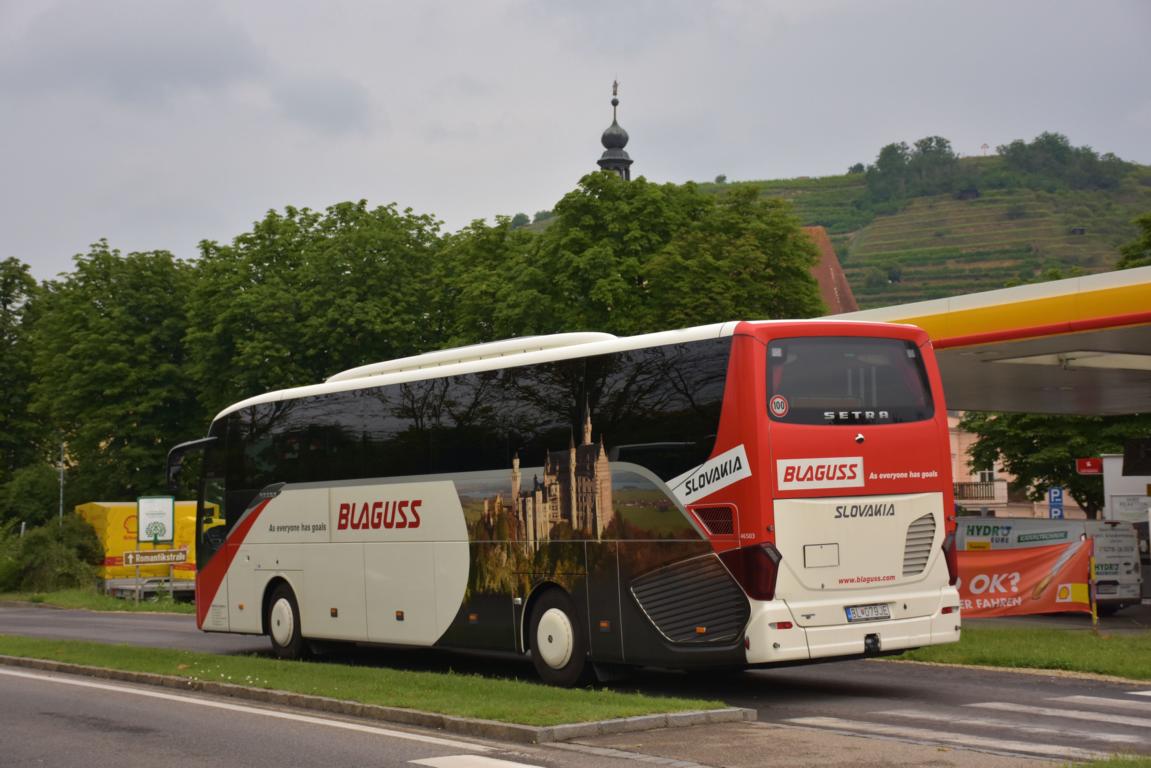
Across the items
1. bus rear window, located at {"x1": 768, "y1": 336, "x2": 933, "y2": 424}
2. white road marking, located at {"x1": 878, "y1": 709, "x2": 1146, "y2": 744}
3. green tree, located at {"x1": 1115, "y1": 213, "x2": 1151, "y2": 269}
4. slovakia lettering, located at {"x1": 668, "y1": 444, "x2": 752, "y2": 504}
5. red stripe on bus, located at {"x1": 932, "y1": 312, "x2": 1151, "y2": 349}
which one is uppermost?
green tree, located at {"x1": 1115, "y1": 213, "x2": 1151, "y2": 269}

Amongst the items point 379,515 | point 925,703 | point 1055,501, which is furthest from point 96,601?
point 925,703

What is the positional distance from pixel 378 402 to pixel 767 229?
30.2 metres

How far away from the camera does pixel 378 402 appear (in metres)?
18.9

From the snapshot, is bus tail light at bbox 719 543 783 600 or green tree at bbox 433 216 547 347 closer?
bus tail light at bbox 719 543 783 600

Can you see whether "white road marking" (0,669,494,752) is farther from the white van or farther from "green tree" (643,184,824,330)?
"green tree" (643,184,824,330)

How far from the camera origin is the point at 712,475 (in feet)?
45.4

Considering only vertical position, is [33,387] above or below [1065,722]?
above

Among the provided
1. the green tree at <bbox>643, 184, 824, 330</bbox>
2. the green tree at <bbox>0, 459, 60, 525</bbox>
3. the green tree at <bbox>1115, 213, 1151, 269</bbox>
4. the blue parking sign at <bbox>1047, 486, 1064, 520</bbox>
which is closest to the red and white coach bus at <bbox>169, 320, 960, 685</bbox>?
the green tree at <bbox>643, 184, 824, 330</bbox>

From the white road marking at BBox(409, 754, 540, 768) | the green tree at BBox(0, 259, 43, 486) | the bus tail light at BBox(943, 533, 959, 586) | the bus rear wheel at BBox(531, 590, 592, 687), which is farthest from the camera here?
the green tree at BBox(0, 259, 43, 486)

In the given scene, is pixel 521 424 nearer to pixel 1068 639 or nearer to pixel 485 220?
pixel 1068 639

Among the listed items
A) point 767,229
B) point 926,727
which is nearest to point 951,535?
point 926,727

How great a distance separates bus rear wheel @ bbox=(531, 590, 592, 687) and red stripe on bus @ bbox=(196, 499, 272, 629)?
6493 millimetres

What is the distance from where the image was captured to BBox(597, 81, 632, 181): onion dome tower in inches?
2972

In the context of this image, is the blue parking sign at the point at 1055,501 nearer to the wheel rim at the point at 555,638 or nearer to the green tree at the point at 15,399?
the wheel rim at the point at 555,638
